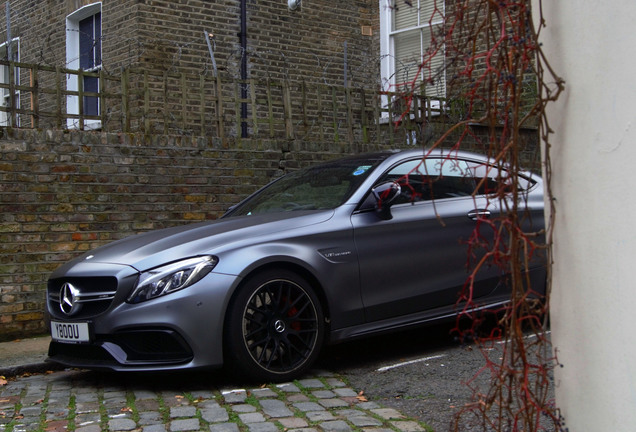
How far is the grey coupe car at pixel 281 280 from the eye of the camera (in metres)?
4.93

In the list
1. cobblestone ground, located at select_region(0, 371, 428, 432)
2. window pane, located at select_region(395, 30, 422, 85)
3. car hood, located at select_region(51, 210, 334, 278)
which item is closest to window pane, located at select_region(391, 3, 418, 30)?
window pane, located at select_region(395, 30, 422, 85)

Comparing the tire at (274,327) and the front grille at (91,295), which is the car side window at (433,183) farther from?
the front grille at (91,295)

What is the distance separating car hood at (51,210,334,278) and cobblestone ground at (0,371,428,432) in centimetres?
83

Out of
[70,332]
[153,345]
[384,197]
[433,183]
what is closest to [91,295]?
[70,332]

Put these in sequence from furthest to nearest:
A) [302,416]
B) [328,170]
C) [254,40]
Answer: [254,40], [328,170], [302,416]

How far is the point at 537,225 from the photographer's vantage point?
6.47 metres

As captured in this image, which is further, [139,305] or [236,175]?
[236,175]

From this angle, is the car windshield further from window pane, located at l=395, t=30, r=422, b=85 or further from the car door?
window pane, located at l=395, t=30, r=422, b=85

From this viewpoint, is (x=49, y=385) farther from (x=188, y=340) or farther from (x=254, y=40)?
(x=254, y=40)

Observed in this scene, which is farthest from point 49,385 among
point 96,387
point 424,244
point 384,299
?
point 424,244

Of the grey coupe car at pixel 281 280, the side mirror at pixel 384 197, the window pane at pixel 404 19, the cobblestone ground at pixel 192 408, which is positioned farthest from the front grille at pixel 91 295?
the window pane at pixel 404 19

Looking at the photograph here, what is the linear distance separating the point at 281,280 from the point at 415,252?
1.21m

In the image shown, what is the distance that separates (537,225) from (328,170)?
5.83 feet

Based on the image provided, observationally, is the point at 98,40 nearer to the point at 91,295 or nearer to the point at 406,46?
the point at 406,46
